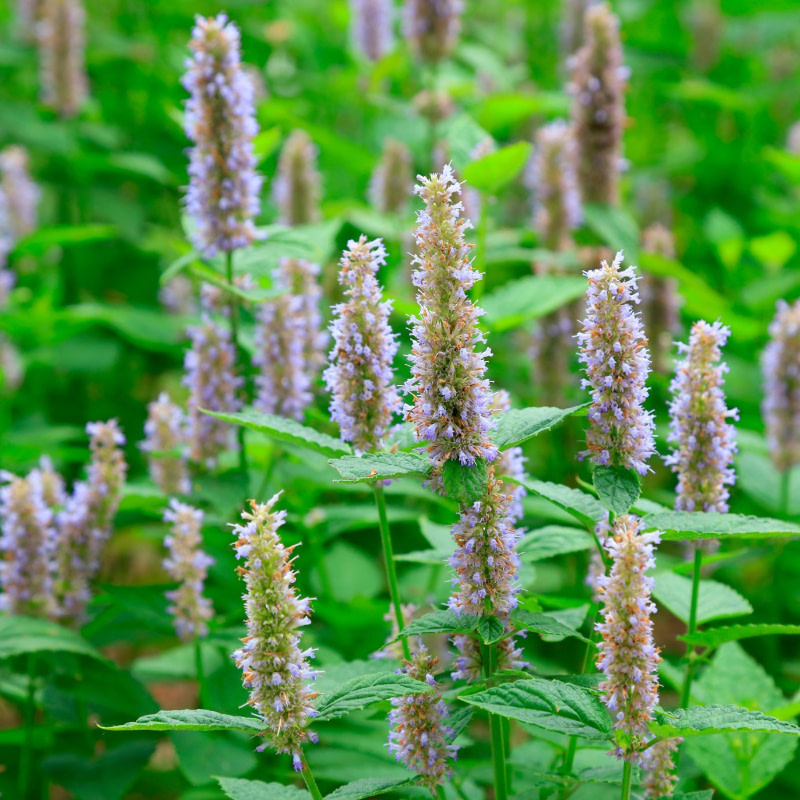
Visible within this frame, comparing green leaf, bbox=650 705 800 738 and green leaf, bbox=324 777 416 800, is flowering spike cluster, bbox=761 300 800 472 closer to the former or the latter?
green leaf, bbox=650 705 800 738

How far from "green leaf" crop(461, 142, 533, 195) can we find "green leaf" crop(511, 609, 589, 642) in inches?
77.4

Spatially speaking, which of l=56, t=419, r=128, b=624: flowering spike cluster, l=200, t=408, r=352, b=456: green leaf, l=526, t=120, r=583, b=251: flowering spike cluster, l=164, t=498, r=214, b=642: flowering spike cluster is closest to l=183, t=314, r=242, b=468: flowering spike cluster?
l=56, t=419, r=128, b=624: flowering spike cluster

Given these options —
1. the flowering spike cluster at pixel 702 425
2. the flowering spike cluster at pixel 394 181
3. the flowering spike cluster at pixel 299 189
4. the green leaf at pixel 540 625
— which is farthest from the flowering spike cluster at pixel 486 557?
the flowering spike cluster at pixel 394 181

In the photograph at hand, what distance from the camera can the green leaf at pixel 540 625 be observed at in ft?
6.46

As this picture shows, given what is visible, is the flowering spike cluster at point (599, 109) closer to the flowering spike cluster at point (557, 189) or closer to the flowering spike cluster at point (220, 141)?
the flowering spike cluster at point (557, 189)

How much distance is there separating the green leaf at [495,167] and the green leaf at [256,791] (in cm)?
218

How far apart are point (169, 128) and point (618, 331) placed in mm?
5549

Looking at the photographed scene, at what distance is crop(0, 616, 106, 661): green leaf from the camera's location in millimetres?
2924

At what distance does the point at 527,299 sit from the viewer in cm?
420

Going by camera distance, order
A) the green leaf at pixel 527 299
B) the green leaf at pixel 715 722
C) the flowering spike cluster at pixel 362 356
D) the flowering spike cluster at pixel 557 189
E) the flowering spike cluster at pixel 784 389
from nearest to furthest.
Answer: the green leaf at pixel 715 722 < the flowering spike cluster at pixel 362 356 < the flowering spike cluster at pixel 784 389 < the green leaf at pixel 527 299 < the flowering spike cluster at pixel 557 189

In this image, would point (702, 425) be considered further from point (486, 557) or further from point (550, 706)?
point (550, 706)

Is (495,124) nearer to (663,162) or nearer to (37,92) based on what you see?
(663,162)

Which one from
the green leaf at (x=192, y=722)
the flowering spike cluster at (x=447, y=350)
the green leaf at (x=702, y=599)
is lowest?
the green leaf at (x=192, y=722)

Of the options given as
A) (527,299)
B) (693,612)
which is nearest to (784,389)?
(527,299)
